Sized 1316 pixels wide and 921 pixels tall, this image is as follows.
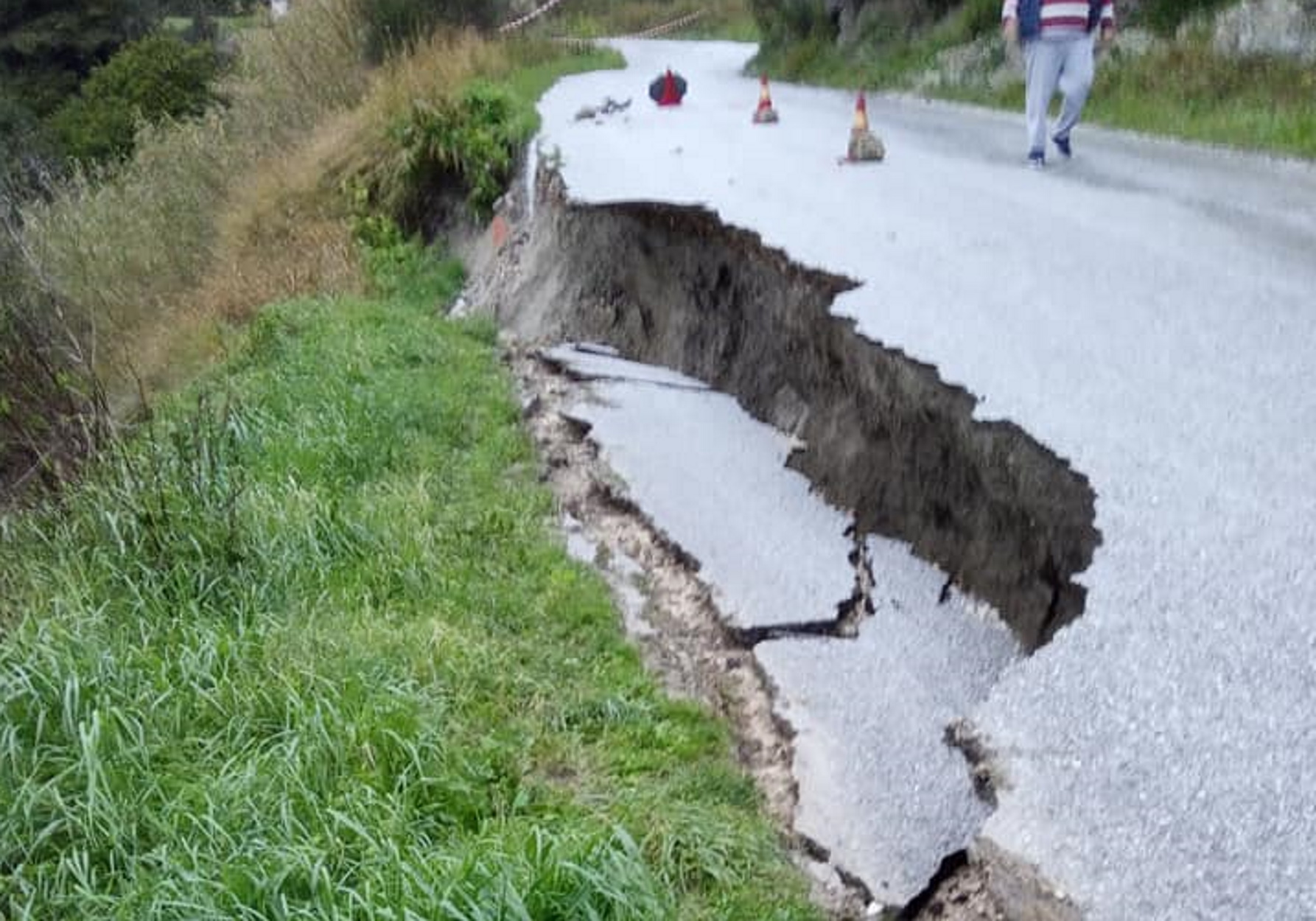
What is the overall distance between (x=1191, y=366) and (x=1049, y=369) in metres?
0.53

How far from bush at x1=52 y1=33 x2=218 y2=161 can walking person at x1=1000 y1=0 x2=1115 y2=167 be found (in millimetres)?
16015

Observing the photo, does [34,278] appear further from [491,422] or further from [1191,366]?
[1191,366]

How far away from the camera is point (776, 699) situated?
15.1 ft

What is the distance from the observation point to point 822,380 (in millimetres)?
6668

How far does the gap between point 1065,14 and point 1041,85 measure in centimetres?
47

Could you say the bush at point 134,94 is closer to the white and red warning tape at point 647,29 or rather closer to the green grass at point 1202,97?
the white and red warning tape at point 647,29

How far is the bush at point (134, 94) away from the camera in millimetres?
23203

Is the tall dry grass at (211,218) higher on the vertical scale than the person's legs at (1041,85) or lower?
lower

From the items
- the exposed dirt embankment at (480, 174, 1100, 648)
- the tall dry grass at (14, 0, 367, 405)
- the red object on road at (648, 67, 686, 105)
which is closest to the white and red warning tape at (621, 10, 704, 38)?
the tall dry grass at (14, 0, 367, 405)

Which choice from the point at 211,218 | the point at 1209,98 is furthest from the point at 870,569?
the point at 211,218

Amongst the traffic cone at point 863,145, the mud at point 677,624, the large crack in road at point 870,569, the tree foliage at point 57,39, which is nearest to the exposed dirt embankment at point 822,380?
the large crack in road at point 870,569

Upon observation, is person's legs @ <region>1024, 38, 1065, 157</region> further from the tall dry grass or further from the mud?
the tall dry grass

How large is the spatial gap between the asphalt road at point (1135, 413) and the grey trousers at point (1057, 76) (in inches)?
12.1

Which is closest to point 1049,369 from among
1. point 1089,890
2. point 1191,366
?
point 1191,366
